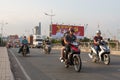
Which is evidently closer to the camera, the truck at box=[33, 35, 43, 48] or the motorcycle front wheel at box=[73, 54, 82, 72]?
the motorcycle front wheel at box=[73, 54, 82, 72]

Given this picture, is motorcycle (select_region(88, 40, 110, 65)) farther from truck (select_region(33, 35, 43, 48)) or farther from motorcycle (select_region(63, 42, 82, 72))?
truck (select_region(33, 35, 43, 48))

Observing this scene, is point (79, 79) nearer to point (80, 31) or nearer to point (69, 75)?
point (69, 75)

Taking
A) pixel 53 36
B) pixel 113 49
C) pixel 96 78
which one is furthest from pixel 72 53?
pixel 53 36

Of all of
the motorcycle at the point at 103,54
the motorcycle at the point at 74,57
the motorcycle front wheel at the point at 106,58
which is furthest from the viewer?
the motorcycle at the point at 103,54

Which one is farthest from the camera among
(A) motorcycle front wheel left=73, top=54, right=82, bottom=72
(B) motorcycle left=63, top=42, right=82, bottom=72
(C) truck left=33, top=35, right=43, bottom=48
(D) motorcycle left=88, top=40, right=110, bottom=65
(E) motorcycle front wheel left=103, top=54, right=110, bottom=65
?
(C) truck left=33, top=35, right=43, bottom=48

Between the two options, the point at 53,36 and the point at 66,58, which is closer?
the point at 66,58

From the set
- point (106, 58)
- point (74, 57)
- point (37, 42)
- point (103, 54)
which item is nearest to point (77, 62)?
point (74, 57)

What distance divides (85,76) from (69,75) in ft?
2.25

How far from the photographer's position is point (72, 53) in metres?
14.4

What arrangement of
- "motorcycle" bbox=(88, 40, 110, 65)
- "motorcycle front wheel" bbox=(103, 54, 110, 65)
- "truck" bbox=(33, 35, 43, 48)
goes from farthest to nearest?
1. "truck" bbox=(33, 35, 43, 48)
2. "motorcycle" bbox=(88, 40, 110, 65)
3. "motorcycle front wheel" bbox=(103, 54, 110, 65)

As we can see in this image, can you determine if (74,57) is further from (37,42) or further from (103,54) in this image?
(37,42)

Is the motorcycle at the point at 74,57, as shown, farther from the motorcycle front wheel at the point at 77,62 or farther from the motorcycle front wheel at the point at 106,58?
the motorcycle front wheel at the point at 106,58

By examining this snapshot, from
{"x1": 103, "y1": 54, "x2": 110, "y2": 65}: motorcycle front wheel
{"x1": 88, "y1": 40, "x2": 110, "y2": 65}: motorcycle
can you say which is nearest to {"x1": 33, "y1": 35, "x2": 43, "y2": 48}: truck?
{"x1": 88, "y1": 40, "x2": 110, "y2": 65}: motorcycle

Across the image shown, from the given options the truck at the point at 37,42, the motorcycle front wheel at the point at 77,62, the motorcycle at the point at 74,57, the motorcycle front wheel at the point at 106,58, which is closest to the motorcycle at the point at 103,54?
the motorcycle front wheel at the point at 106,58
